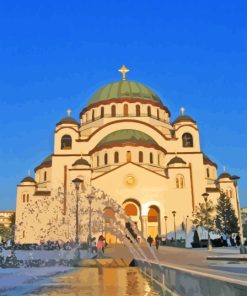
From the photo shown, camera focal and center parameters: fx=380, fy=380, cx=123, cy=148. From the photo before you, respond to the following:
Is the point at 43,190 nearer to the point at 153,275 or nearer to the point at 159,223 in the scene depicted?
the point at 159,223

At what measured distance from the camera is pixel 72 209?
146 feet

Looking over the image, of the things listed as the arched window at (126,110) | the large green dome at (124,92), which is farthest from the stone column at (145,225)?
the large green dome at (124,92)

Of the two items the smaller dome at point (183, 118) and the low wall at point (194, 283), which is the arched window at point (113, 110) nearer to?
the smaller dome at point (183, 118)

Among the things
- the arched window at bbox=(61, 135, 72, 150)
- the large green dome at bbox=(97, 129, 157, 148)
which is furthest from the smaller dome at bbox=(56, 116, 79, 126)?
the large green dome at bbox=(97, 129, 157, 148)

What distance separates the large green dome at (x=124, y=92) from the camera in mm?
55969

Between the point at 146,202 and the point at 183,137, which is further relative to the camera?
the point at 183,137

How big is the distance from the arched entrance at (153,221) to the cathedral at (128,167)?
0.19ft

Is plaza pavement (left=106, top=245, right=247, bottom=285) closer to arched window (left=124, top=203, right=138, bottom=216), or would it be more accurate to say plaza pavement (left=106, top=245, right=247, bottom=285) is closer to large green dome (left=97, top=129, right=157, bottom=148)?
arched window (left=124, top=203, right=138, bottom=216)

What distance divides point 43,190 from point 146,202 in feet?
51.1

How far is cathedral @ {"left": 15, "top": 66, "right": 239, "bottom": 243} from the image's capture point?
45.1 metres

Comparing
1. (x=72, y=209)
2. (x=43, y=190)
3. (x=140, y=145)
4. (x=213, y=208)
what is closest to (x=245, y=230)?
(x=213, y=208)

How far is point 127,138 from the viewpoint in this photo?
48.0 meters

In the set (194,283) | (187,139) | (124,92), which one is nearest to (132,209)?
(187,139)

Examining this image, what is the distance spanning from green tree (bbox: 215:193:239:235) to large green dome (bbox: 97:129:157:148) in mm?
11898
